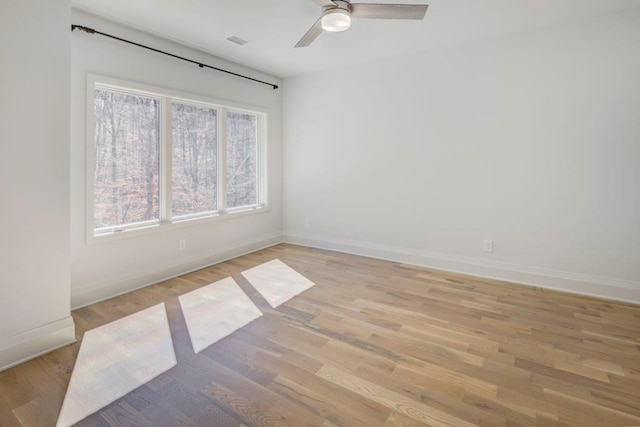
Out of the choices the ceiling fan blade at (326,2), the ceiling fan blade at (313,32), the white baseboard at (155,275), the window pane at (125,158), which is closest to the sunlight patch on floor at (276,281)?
the white baseboard at (155,275)

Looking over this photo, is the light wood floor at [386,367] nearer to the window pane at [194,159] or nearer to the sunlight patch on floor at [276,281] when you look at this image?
the sunlight patch on floor at [276,281]

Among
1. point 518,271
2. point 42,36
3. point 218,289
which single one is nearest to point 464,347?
point 518,271

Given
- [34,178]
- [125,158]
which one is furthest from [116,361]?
[125,158]

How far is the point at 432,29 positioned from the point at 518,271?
2666 mm

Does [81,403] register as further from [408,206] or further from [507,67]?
[507,67]

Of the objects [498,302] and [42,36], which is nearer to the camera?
[42,36]

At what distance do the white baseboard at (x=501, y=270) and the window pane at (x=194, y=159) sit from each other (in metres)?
1.80

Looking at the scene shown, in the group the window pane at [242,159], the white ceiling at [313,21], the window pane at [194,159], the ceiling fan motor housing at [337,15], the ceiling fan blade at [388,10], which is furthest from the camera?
the window pane at [242,159]

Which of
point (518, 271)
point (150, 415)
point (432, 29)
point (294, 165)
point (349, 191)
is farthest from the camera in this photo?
point (294, 165)

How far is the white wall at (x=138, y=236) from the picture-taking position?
2902 mm

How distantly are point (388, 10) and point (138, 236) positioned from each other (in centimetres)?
306

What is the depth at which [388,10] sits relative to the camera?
2369 mm

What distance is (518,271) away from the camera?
142 inches

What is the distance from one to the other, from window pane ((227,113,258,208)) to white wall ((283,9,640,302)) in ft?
2.70
